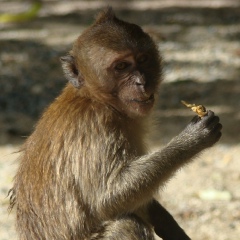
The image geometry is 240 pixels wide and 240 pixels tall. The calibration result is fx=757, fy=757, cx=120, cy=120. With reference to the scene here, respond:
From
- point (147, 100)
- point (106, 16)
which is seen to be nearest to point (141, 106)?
point (147, 100)

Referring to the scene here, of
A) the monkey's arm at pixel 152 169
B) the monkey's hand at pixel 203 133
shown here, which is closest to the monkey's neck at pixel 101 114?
the monkey's arm at pixel 152 169

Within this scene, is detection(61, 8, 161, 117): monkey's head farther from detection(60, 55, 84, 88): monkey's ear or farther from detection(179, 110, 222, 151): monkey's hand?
detection(179, 110, 222, 151): monkey's hand

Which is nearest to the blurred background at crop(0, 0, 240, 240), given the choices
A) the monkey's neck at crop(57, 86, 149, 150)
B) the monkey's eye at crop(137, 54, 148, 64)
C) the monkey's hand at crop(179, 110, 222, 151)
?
the monkey's neck at crop(57, 86, 149, 150)

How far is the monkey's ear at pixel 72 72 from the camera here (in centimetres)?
630

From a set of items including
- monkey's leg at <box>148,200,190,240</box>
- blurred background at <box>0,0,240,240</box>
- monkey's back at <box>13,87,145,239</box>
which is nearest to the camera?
monkey's back at <box>13,87,145,239</box>

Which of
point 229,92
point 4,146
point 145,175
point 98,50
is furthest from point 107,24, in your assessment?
point 229,92

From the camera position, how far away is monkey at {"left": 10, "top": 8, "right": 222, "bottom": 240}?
5.97 metres

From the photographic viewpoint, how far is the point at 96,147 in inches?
235

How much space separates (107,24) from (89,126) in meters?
0.87

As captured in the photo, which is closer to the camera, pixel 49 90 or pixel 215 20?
pixel 49 90

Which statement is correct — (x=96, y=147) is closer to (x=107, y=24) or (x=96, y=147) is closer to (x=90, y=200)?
(x=90, y=200)

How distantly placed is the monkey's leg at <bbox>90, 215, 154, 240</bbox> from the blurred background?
1.09 m

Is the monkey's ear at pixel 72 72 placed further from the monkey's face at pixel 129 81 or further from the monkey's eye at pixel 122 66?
the monkey's eye at pixel 122 66

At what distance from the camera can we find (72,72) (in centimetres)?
633
